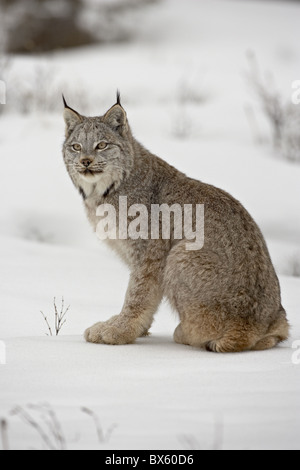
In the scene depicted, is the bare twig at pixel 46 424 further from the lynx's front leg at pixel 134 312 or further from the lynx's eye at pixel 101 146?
the lynx's eye at pixel 101 146

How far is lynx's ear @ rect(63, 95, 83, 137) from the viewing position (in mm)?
5383

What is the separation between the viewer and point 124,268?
7.47 m

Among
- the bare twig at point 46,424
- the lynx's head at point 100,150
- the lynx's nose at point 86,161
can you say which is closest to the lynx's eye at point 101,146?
the lynx's head at point 100,150

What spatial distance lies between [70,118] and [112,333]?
1.57m

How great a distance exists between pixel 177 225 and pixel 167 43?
14059 millimetres

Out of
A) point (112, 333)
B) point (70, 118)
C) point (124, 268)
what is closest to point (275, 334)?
point (112, 333)

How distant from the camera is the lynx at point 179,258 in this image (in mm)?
4539

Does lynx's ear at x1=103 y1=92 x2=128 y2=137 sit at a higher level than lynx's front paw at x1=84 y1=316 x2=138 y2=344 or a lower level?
higher

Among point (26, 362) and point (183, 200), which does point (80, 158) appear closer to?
point (183, 200)

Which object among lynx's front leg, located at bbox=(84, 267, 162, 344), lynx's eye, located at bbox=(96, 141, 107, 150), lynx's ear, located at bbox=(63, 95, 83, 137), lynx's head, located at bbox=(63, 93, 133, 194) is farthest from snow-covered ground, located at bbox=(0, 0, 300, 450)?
lynx's ear, located at bbox=(63, 95, 83, 137)

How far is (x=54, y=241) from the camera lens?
8.38m

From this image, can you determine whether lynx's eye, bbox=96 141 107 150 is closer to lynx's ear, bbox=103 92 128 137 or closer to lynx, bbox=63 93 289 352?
lynx, bbox=63 93 289 352

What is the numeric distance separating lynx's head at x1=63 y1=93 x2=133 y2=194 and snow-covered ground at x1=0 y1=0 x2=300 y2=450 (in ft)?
3.48

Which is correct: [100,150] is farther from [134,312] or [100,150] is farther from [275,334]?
[275,334]
